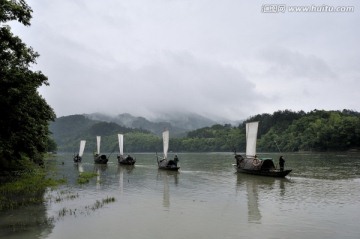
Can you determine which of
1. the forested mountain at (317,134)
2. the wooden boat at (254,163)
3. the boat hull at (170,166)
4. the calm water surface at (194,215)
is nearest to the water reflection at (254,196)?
the calm water surface at (194,215)

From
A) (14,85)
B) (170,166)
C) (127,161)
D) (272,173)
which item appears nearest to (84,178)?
(170,166)

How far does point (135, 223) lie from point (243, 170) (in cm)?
3239

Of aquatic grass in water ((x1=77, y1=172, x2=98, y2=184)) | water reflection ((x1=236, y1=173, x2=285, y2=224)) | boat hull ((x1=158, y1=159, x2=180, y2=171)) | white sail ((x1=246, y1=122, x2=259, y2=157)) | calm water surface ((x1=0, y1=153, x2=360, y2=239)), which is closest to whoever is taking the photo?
calm water surface ((x1=0, y1=153, x2=360, y2=239))

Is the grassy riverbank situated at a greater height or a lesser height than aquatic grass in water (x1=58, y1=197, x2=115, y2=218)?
greater

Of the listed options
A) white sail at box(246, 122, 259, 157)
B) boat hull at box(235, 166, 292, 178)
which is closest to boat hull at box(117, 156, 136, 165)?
white sail at box(246, 122, 259, 157)

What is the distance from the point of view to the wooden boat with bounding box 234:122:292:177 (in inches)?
1703

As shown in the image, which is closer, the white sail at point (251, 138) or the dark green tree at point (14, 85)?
the dark green tree at point (14, 85)

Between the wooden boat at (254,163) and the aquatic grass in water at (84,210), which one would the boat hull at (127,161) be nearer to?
the wooden boat at (254,163)

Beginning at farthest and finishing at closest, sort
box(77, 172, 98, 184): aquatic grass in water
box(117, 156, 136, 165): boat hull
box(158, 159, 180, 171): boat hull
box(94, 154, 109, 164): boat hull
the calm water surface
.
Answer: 1. box(94, 154, 109, 164): boat hull
2. box(117, 156, 136, 165): boat hull
3. box(158, 159, 180, 171): boat hull
4. box(77, 172, 98, 184): aquatic grass in water
5. the calm water surface

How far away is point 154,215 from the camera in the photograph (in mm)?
21172

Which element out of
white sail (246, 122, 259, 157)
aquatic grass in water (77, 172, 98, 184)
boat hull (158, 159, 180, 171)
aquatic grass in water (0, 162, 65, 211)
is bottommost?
aquatic grass in water (77, 172, 98, 184)

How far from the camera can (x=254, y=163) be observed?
154 feet

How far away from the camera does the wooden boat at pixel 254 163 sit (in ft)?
142

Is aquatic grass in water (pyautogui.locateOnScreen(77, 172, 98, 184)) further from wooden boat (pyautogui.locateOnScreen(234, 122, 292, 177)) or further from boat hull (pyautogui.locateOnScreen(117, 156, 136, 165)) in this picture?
boat hull (pyautogui.locateOnScreen(117, 156, 136, 165))
